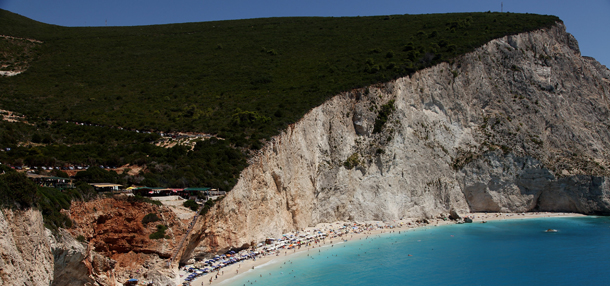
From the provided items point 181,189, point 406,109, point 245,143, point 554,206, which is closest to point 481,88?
point 406,109

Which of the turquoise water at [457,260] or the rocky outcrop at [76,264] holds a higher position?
the rocky outcrop at [76,264]

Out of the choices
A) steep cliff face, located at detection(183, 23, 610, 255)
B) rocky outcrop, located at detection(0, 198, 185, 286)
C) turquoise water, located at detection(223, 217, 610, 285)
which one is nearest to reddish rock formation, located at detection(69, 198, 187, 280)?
rocky outcrop, located at detection(0, 198, 185, 286)

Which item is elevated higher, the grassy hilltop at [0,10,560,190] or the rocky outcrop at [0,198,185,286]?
the grassy hilltop at [0,10,560,190]

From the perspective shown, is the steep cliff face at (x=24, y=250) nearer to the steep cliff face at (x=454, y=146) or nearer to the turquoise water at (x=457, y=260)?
the turquoise water at (x=457, y=260)

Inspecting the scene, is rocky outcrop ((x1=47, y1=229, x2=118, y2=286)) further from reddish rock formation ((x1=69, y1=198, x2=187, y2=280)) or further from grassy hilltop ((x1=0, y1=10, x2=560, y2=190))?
grassy hilltop ((x1=0, y1=10, x2=560, y2=190))

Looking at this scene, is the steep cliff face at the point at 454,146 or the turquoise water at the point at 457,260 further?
the steep cliff face at the point at 454,146

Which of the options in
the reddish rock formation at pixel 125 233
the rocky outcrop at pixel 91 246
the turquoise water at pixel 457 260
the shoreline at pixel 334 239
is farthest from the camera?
the turquoise water at pixel 457 260

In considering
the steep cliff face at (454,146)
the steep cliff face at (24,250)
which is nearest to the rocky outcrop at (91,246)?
the steep cliff face at (24,250)
